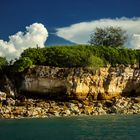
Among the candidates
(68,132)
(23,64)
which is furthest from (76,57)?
(68,132)

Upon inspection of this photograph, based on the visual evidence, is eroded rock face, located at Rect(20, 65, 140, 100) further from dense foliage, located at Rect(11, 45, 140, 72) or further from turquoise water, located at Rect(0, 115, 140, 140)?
turquoise water, located at Rect(0, 115, 140, 140)

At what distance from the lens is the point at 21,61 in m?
73.4

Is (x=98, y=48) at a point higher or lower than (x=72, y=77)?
higher

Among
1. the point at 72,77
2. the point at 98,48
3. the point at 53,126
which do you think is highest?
the point at 98,48

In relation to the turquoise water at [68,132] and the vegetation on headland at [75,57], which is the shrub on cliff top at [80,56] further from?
the turquoise water at [68,132]

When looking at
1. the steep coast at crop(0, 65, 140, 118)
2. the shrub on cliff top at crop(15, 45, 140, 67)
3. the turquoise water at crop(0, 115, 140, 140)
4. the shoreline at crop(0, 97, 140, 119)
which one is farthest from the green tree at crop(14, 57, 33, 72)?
the turquoise water at crop(0, 115, 140, 140)

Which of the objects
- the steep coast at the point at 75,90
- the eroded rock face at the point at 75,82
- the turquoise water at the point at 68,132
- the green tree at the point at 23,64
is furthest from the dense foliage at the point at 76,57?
the turquoise water at the point at 68,132

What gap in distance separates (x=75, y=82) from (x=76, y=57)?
18.2 ft

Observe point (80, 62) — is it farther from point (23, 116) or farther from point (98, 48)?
point (23, 116)

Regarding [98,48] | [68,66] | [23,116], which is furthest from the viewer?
[98,48]

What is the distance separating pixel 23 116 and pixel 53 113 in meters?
4.92

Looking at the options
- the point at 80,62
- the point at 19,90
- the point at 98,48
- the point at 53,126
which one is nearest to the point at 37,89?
the point at 19,90

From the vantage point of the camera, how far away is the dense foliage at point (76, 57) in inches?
2963

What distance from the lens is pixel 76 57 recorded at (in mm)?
76312
